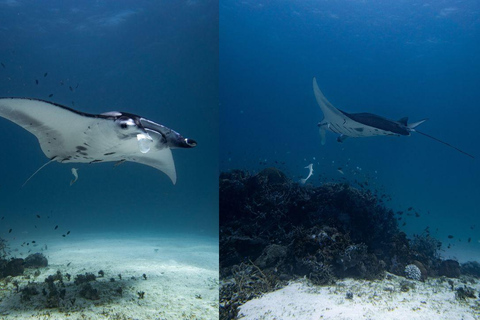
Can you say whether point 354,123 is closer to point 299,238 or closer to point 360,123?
point 360,123

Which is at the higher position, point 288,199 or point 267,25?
point 267,25

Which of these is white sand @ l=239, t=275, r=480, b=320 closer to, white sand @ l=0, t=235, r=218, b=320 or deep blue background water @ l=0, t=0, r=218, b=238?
white sand @ l=0, t=235, r=218, b=320

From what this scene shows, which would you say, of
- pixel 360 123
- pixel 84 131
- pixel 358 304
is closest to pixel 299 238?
pixel 358 304

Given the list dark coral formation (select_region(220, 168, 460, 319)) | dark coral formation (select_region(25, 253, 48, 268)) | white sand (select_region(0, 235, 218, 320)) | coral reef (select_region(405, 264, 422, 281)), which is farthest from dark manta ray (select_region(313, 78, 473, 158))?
dark coral formation (select_region(25, 253, 48, 268))

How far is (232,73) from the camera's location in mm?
39875

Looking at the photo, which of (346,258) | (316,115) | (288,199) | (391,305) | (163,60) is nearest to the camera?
(391,305)

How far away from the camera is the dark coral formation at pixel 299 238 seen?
5609 mm

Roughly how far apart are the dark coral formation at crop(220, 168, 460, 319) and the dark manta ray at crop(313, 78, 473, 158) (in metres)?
1.78

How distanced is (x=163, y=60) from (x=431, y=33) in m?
28.5

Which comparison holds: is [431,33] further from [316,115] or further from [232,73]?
[316,115]

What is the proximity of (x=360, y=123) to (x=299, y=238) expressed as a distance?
355cm

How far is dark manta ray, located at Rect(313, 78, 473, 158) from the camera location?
6.94 meters

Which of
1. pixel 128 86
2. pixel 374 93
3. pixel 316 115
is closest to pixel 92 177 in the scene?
pixel 128 86

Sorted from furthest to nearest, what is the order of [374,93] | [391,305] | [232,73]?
[374,93] → [232,73] → [391,305]
